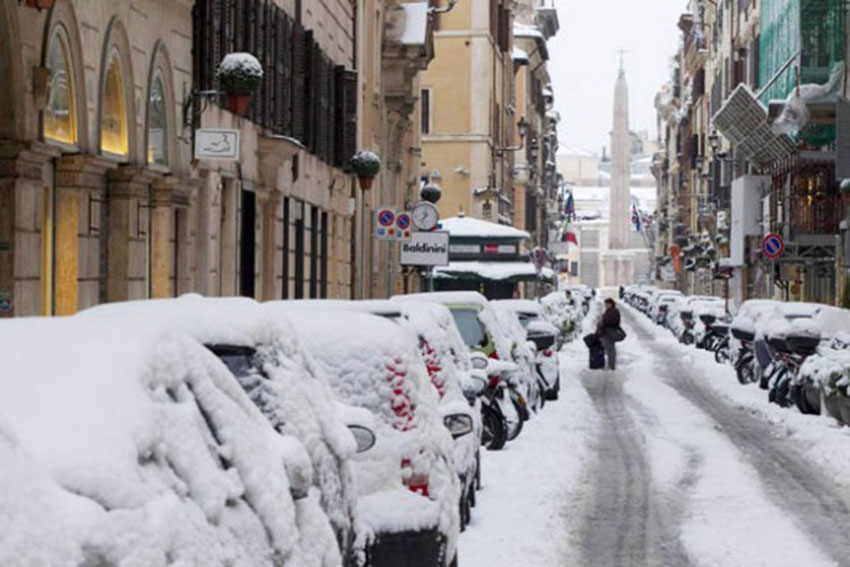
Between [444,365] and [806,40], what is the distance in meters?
42.5

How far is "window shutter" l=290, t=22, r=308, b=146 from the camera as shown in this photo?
30922 millimetres

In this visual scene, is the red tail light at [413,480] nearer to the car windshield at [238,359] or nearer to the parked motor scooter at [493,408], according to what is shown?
the car windshield at [238,359]

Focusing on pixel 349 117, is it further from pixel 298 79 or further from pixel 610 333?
pixel 610 333

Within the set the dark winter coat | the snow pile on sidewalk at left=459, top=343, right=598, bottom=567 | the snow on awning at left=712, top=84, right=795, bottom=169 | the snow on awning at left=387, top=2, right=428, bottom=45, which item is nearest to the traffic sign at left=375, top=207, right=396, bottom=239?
the snow pile on sidewalk at left=459, top=343, right=598, bottom=567

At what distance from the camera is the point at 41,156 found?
52.5 ft

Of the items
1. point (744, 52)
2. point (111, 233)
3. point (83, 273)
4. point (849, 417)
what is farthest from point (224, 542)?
point (744, 52)

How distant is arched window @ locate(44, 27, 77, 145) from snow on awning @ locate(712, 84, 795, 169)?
42.8 m

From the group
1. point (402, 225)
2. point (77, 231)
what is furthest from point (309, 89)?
point (77, 231)

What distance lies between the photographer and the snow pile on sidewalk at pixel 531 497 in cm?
1116

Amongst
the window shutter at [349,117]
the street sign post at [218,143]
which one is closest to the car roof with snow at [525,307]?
the window shutter at [349,117]

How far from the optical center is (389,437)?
8.16 meters

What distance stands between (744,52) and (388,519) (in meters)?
70.2

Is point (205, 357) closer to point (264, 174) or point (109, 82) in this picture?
point (109, 82)

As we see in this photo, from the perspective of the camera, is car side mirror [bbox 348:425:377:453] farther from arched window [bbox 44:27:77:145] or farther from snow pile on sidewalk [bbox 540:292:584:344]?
snow pile on sidewalk [bbox 540:292:584:344]
